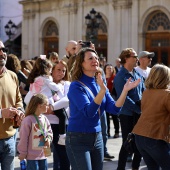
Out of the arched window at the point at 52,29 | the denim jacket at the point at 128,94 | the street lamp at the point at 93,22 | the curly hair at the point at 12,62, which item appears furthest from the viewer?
the arched window at the point at 52,29

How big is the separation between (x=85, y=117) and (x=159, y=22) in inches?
788

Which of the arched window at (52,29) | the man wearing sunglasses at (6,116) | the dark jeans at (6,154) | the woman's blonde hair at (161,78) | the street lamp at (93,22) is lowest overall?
the dark jeans at (6,154)

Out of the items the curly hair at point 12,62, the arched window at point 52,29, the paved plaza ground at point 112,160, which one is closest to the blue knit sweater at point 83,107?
the paved plaza ground at point 112,160

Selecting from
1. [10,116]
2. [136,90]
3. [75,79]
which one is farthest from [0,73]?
[136,90]

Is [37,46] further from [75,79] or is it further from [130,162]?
[75,79]

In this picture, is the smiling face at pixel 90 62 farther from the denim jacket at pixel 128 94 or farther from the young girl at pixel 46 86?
the denim jacket at pixel 128 94

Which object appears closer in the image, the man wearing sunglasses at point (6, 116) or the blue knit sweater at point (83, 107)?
the blue knit sweater at point (83, 107)

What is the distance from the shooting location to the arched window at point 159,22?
77.7 ft

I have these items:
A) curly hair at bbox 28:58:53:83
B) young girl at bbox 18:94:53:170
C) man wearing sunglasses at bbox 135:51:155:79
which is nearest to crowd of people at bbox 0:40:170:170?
young girl at bbox 18:94:53:170

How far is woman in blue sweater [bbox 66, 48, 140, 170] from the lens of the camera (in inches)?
187

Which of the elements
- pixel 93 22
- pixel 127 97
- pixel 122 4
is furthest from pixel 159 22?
pixel 127 97

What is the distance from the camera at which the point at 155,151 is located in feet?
17.2

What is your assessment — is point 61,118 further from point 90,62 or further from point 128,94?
point 90,62

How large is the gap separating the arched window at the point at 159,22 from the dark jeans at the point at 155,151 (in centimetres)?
1892
